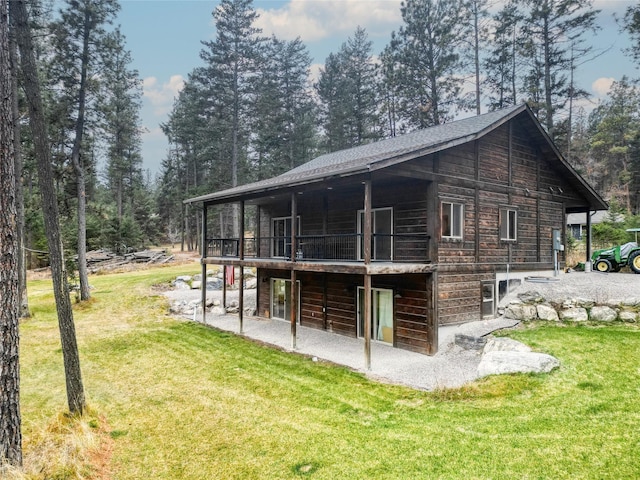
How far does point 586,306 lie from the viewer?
Result: 11383 mm

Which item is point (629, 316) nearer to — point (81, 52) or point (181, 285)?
point (181, 285)

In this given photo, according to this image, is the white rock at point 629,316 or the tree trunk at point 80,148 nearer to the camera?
the white rock at point 629,316

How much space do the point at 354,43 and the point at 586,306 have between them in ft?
92.3

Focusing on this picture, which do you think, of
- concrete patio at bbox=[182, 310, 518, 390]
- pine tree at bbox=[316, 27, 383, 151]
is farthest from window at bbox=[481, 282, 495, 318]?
pine tree at bbox=[316, 27, 383, 151]

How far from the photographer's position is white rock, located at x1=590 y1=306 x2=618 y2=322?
35.3 ft

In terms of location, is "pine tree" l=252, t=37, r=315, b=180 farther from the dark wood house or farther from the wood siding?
the wood siding

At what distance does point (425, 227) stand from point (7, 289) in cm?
948

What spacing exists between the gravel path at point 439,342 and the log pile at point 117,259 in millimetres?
16240

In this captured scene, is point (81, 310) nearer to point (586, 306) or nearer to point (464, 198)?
point (464, 198)

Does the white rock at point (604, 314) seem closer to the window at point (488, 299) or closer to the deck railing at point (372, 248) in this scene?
the window at point (488, 299)

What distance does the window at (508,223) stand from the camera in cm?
1316

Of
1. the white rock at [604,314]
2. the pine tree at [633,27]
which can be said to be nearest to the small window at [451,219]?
the white rock at [604,314]

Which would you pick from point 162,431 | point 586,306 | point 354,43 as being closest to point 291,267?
point 162,431

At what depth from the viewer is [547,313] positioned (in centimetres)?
1145
